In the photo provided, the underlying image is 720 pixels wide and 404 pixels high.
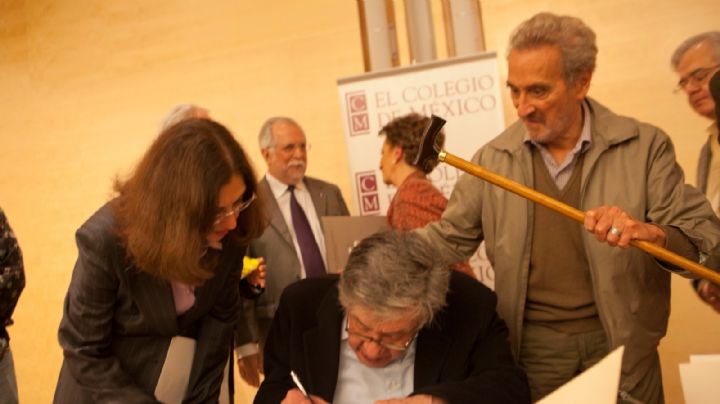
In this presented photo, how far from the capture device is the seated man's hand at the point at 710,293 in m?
2.01

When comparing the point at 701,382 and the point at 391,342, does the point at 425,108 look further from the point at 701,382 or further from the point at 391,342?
the point at 701,382

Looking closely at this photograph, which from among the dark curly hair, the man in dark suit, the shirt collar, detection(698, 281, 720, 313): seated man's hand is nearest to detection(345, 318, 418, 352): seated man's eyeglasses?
detection(698, 281, 720, 313): seated man's hand

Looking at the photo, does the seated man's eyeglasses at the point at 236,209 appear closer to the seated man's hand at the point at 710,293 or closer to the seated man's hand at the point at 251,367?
the seated man's hand at the point at 710,293

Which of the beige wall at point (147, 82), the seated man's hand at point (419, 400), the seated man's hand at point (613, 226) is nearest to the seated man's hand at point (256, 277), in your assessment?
the seated man's hand at point (419, 400)

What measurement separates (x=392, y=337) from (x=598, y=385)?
0.68m

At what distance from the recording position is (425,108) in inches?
163

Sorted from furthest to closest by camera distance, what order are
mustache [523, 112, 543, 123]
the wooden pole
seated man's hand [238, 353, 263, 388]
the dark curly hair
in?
seated man's hand [238, 353, 263, 388] → the dark curly hair → mustache [523, 112, 543, 123] → the wooden pole

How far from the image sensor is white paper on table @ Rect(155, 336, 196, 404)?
6.47ft

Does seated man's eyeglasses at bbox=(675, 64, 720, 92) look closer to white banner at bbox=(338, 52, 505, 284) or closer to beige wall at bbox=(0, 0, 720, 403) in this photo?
white banner at bbox=(338, 52, 505, 284)

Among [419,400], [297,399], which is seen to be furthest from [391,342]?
[297,399]

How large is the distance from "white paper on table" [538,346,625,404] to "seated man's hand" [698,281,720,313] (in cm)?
89

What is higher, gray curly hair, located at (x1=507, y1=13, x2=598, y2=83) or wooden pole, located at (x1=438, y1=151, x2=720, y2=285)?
gray curly hair, located at (x1=507, y1=13, x2=598, y2=83)

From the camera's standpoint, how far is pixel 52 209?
5.57 metres

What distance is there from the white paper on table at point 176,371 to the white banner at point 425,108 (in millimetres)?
2205
